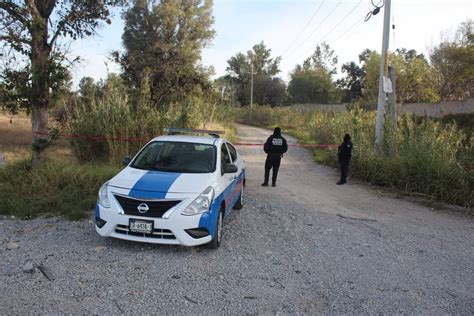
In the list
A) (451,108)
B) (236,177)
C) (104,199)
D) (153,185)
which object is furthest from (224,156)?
(451,108)

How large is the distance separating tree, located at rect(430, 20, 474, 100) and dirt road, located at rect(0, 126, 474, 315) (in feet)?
124

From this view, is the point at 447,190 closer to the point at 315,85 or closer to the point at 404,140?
the point at 404,140

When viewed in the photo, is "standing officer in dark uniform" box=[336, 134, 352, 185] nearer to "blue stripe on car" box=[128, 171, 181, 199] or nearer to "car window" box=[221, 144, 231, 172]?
"car window" box=[221, 144, 231, 172]

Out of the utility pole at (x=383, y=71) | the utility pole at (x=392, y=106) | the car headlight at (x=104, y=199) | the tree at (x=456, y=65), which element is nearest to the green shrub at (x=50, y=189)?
the car headlight at (x=104, y=199)

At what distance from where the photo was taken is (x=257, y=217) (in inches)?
282

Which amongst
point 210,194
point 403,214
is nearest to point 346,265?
point 210,194

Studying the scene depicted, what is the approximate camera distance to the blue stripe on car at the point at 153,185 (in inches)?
195

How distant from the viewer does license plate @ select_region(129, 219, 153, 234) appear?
4836mm

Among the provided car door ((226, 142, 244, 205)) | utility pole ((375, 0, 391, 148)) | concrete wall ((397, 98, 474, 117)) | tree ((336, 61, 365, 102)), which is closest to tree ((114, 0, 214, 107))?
concrete wall ((397, 98, 474, 117))

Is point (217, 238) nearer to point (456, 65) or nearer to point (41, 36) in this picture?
point (41, 36)

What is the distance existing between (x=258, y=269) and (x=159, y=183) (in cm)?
176

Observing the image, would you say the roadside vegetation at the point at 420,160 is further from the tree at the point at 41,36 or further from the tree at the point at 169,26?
the tree at the point at 169,26

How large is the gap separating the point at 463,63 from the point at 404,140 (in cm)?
3493

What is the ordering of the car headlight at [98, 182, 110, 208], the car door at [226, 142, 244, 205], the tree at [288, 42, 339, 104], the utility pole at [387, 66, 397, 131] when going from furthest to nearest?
the tree at [288, 42, 339, 104] < the utility pole at [387, 66, 397, 131] < the car door at [226, 142, 244, 205] < the car headlight at [98, 182, 110, 208]
